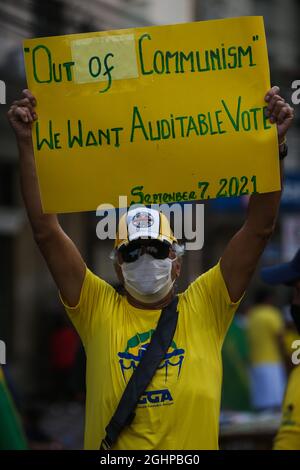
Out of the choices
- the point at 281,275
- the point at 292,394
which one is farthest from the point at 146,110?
the point at 292,394

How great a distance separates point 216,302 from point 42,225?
0.81 m

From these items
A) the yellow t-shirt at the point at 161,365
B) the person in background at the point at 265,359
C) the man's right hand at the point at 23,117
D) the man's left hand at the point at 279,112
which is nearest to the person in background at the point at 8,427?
the yellow t-shirt at the point at 161,365

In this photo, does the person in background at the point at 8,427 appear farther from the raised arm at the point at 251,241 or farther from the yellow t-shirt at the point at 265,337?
the yellow t-shirt at the point at 265,337

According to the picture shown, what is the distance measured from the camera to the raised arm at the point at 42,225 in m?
4.50

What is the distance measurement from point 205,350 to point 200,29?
1.37 meters

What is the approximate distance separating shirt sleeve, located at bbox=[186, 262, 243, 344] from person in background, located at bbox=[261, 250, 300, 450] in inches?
32.5

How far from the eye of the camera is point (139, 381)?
428 cm

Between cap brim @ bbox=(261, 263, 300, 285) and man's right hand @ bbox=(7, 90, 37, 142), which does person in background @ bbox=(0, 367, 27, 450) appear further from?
man's right hand @ bbox=(7, 90, 37, 142)

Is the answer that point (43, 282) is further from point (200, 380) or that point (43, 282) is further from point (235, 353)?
point (200, 380)

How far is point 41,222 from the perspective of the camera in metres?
4.54

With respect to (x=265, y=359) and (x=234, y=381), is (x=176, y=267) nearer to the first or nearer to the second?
(x=234, y=381)

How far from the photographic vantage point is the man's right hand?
4.48 metres

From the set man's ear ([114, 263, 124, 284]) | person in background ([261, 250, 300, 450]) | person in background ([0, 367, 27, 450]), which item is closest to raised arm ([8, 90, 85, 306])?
man's ear ([114, 263, 124, 284])
